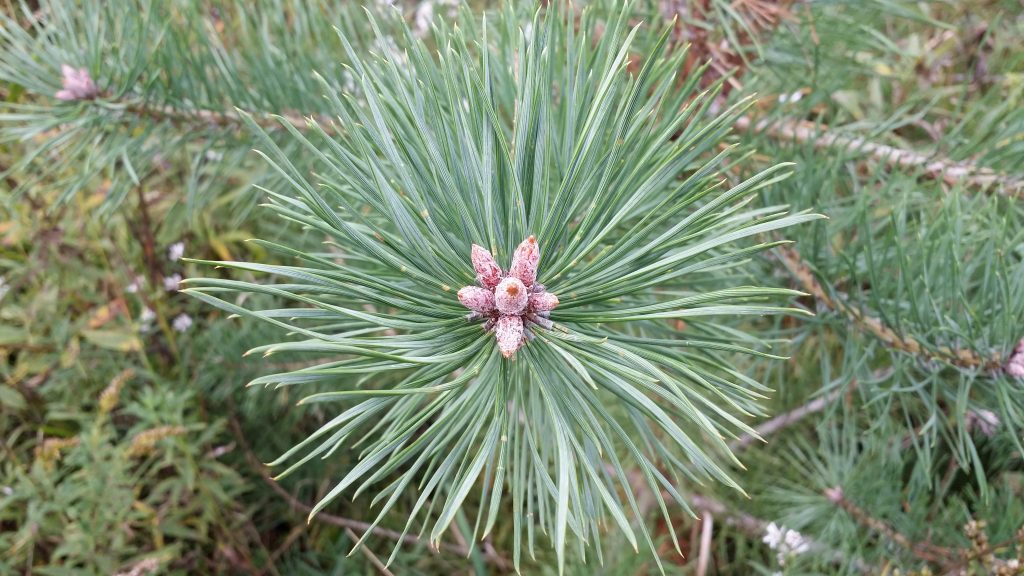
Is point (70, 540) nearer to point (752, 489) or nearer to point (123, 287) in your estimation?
point (123, 287)

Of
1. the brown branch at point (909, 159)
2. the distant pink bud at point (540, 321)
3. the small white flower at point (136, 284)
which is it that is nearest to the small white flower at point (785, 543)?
the brown branch at point (909, 159)

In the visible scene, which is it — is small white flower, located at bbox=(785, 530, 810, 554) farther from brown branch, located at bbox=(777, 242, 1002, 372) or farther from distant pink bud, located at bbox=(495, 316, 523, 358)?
distant pink bud, located at bbox=(495, 316, 523, 358)

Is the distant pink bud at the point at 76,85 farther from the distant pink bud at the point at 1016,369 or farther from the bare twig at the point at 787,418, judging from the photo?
the bare twig at the point at 787,418

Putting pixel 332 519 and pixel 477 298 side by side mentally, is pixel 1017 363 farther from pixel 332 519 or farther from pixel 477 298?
pixel 332 519

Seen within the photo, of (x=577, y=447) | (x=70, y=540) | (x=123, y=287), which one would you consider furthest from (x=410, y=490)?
(x=577, y=447)

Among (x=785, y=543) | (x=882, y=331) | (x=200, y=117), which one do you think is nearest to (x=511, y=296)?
(x=882, y=331)

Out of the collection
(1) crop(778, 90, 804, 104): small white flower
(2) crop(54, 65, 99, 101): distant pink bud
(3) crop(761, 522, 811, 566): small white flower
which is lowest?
(3) crop(761, 522, 811, 566): small white flower

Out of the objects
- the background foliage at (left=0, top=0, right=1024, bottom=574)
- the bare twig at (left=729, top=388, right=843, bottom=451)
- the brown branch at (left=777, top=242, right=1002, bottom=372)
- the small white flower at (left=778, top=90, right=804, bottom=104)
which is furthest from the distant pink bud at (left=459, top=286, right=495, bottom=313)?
the bare twig at (left=729, top=388, right=843, bottom=451)
